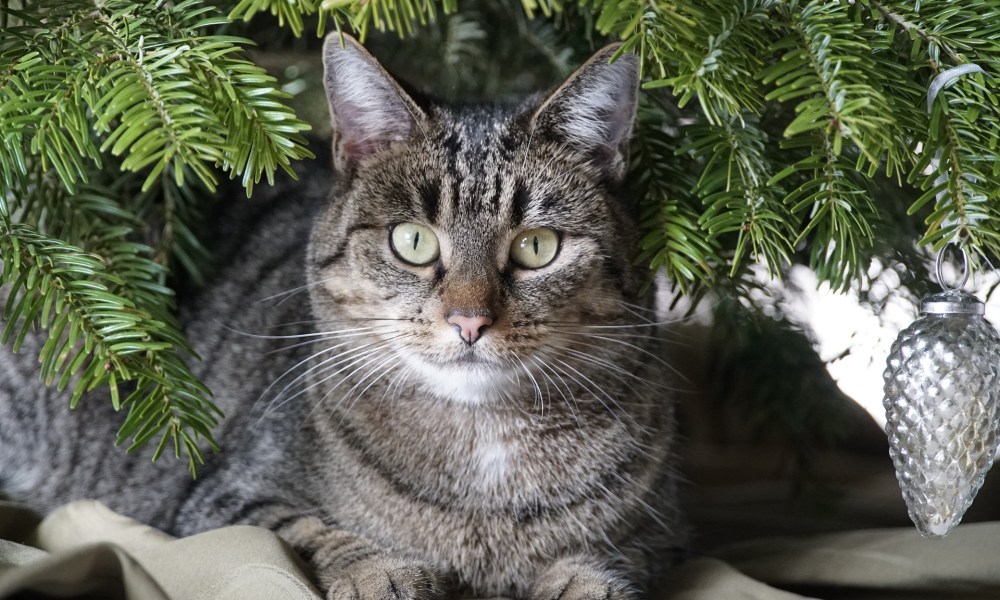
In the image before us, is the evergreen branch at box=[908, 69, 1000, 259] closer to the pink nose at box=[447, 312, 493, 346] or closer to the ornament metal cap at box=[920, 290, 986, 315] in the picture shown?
the ornament metal cap at box=[920, 290, 986, 315]

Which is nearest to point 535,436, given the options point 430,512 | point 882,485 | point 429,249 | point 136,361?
point 430,512

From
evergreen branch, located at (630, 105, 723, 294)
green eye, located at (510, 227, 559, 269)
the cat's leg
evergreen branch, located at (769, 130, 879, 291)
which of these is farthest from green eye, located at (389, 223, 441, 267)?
evergreen branch, located at (769, 130, 879, 291)

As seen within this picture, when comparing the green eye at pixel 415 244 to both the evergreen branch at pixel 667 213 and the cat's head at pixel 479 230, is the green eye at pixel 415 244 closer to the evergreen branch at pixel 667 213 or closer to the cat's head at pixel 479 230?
the cat's head at pixel 479 230

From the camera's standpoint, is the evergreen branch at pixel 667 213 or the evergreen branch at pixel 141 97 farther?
the evergreen branch at pixel 667 213

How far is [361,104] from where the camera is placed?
4.11ft

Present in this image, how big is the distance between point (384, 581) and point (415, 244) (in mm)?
443

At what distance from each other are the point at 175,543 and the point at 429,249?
0.49 meters

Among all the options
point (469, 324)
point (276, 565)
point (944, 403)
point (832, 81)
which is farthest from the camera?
point (469, 324)

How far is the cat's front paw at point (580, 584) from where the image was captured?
1.12 metres

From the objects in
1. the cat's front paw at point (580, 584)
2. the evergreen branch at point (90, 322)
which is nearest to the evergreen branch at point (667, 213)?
the cat's front paw at point (580, 584)

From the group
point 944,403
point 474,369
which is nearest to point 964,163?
point 944,403

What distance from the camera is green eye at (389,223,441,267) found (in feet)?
4.04

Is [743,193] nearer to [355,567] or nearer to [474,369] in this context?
[474,369]

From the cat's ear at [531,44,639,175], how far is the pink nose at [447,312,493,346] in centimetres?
29
